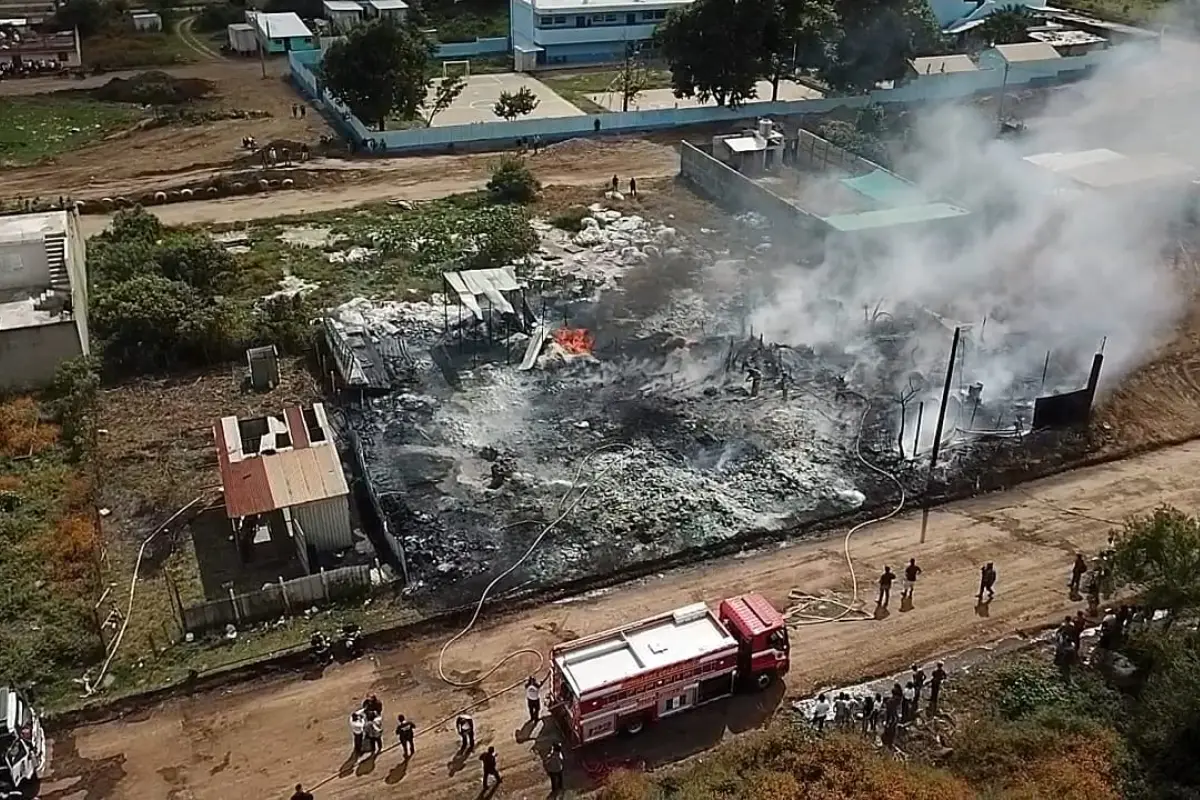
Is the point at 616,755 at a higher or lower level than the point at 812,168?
lower

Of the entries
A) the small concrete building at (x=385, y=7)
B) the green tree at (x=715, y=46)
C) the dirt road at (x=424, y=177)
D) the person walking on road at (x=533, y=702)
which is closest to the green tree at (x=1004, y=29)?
the green tree at (x=715, y=46)

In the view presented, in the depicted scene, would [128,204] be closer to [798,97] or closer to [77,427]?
[77,427]

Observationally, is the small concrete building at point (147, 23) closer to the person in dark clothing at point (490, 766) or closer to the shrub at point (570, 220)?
the shrub at point (570, 220)

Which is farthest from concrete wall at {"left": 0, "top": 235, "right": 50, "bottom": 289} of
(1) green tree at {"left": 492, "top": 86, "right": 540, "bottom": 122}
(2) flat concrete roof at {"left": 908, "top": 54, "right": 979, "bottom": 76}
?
(2) flat concrete roof at {"left": 908, "top": 54, "right": 979, "bottom": 76}

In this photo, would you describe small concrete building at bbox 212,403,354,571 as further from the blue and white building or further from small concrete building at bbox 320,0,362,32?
small concrete building at bbox 320,0,362,32

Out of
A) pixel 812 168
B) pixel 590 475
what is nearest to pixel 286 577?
pixel 590 475

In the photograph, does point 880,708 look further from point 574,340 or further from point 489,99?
point 489,99
